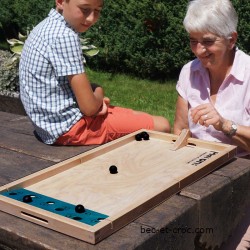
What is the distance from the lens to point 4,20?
396 inches

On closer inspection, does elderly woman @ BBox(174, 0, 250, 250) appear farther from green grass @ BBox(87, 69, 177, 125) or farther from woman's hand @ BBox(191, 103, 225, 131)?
green grass @ BBox(87, 69, 177, 125)

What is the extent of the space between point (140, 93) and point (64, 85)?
155 inches

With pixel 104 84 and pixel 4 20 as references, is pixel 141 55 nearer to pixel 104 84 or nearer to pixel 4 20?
pixel 104 84

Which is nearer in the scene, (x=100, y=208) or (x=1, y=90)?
(x=100, y=208)

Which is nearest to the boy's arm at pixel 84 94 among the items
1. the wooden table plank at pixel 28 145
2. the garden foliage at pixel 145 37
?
the wooden table plank at pixel 28 145

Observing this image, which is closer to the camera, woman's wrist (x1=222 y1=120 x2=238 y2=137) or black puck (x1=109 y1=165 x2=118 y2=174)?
black puck (x1=109 y1=165 x2=118 y2=174)

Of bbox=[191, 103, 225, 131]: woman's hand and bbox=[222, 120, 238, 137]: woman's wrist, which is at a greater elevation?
bbox=[191, 103, 225, 131]: woman's hand

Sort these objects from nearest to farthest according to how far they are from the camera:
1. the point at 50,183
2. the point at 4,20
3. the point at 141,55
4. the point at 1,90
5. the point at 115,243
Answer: the point at 115,243 → the point at 50,183 → the point at 1,90 → the point at 141,55 → the point at 4,20

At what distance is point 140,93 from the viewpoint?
7121 millimetres

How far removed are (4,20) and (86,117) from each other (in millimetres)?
7228

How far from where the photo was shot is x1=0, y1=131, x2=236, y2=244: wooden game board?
2070 millimetres

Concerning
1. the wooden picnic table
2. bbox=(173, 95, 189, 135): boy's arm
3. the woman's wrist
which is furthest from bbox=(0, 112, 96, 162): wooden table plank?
the woman's wrist

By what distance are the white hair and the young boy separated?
54 cm

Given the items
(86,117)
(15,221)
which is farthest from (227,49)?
(15,221)
